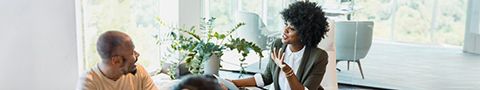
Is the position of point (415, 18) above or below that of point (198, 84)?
above

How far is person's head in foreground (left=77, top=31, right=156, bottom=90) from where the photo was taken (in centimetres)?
199

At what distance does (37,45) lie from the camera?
9.46 feet

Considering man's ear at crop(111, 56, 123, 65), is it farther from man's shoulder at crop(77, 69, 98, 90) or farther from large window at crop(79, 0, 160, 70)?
large window at crop(79, 0, 160, 70)

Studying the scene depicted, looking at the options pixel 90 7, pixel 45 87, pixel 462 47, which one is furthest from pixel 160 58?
pixel 462 47

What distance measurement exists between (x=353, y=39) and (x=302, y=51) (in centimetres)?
204

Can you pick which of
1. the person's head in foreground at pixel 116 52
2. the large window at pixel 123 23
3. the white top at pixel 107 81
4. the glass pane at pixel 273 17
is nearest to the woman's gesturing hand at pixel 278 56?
the white top at pixel 107 81

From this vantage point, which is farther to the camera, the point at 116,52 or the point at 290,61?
the point at 290,61

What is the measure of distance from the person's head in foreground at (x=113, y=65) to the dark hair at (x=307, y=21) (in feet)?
3.35

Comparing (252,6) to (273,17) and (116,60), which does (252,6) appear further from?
(116,60)

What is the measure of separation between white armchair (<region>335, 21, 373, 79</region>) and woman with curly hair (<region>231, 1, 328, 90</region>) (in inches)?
76.0

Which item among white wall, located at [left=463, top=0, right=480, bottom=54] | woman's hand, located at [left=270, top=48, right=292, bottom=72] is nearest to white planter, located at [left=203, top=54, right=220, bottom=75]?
woman's hand, located at [left=270, top=48, right=292, bottom=72]

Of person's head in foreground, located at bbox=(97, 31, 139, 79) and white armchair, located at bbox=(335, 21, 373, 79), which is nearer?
person's head in foreground, located at bbox=(97, 31, 139, 79)

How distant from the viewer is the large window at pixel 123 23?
350 centimetres

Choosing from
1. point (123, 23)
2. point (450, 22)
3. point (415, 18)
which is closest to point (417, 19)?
point (415, 18)
